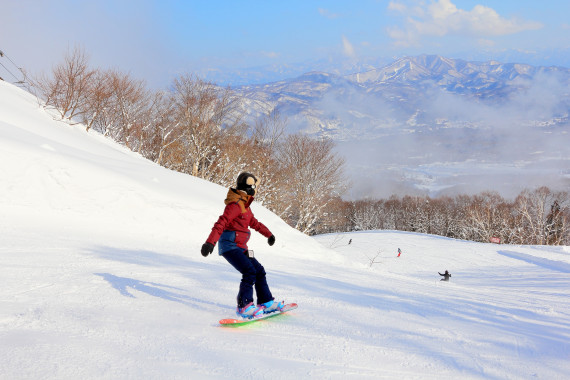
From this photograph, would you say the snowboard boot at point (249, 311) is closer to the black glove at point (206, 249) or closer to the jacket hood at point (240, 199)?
the black glove at point (206, 249)

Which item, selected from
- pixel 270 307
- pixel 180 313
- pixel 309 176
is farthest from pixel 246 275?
pixel 309 176

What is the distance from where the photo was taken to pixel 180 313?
3914 millimetres

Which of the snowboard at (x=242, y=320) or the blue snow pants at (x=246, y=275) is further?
the blue snow pants at (x=246, y=275)

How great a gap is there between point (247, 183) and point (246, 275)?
0.98 m

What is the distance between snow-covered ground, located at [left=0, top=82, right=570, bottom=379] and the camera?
2.78 meters

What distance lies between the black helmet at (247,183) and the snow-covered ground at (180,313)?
140 centimetres

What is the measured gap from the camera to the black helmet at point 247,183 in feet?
12.7

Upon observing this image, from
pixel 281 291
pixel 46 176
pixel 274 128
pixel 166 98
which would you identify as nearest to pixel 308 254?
pixel 281 291

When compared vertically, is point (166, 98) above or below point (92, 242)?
above

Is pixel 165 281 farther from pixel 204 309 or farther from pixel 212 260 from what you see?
pixel 212 260

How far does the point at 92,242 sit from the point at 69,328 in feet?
15.3

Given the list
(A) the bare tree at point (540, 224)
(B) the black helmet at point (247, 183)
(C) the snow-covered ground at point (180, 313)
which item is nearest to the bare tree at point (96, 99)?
(C) the snow-covered ground at point (180, 313)

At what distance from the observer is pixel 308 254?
1108 centimetres

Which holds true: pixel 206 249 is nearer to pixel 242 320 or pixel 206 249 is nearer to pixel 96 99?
pixel 242 320
